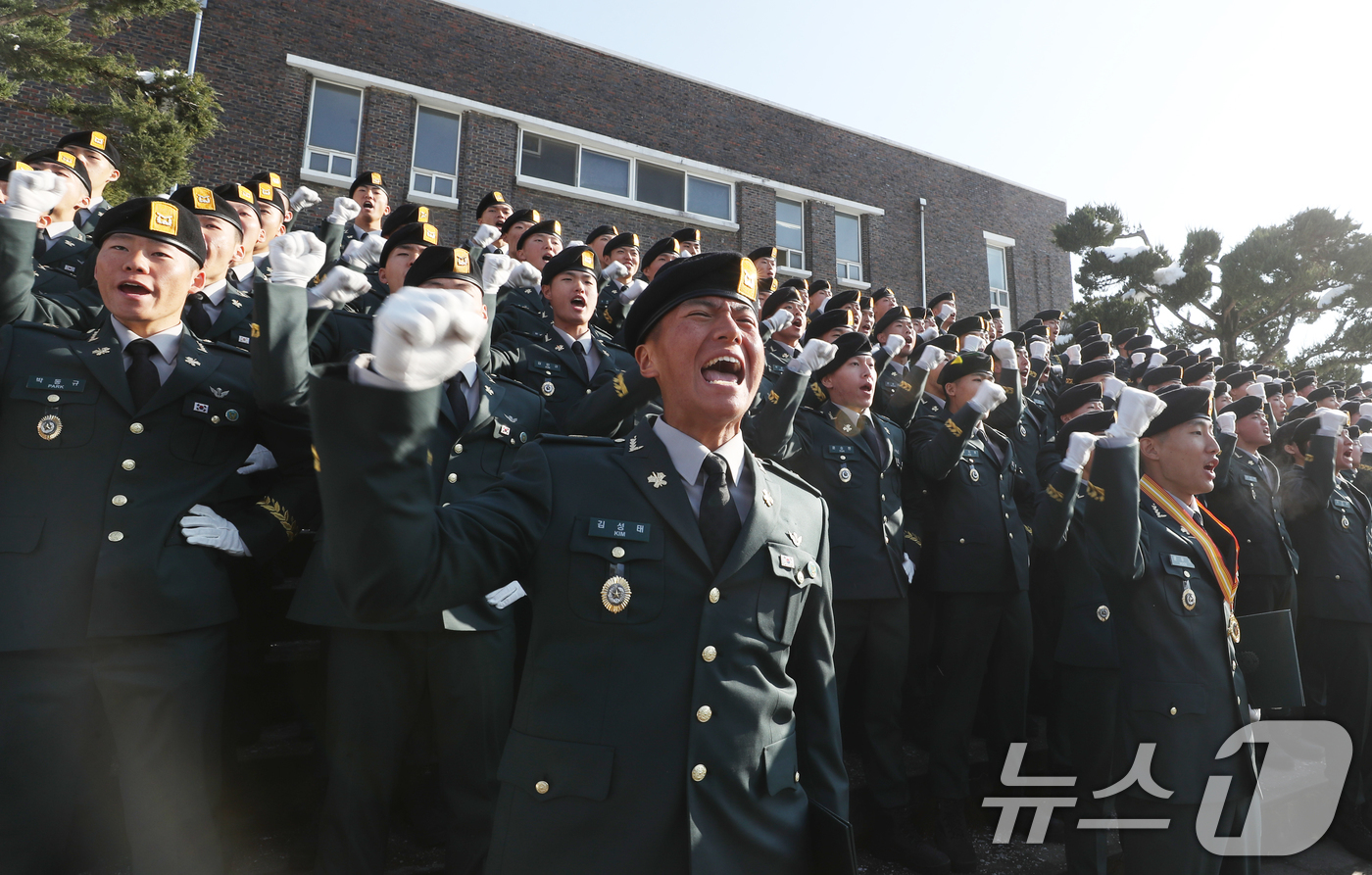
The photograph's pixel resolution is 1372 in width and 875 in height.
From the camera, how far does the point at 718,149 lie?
60.4 ft

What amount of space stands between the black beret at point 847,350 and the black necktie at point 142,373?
3.50 metres

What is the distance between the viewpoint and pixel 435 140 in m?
15.0

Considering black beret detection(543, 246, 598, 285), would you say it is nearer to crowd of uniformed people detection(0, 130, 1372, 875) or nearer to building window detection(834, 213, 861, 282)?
crowd of uniformed people detection(0, 130, 1372, 875)

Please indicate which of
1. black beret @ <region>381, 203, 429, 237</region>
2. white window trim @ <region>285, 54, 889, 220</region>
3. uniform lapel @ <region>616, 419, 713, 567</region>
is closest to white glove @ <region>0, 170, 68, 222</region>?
uniform lapel @ <region>616, 419, 713, 567</region>

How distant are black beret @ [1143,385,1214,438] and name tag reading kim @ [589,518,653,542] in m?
2.97

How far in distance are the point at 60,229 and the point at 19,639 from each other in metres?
3.61

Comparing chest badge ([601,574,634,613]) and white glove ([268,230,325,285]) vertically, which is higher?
white glove ([268,230,325,285])

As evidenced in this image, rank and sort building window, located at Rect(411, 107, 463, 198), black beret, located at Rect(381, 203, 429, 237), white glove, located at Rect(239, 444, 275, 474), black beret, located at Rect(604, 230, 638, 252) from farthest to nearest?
building window, located at Rect(411, 107, 463, 198)
black beret, located at Rect(604, 230, 638, 252)
black beret, located at Rect(381, 203, 429, 237)
white glove, located at Rect(239, 444, 275, 474)

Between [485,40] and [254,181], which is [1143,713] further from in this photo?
[485,40]

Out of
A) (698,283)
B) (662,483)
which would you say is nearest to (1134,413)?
(698,283)

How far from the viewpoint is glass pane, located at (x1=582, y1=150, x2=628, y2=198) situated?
54.4ft

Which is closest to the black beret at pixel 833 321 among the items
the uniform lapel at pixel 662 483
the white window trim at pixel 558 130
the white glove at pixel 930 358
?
the white glove at pixel 930 358

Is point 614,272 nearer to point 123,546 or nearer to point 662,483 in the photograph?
point 123,546

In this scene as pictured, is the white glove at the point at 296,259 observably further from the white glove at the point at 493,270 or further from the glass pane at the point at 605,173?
the glass pane at the point at 605,173
